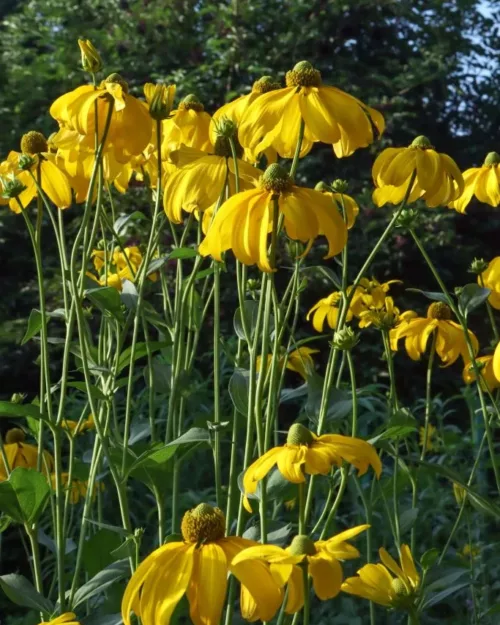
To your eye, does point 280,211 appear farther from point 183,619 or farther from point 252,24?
point 252,24

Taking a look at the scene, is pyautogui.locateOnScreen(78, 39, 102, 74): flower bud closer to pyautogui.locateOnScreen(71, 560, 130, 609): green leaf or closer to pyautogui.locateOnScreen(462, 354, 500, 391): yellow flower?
pyautogui.locateOnScreen(71, 560, 130, 609): green leaf

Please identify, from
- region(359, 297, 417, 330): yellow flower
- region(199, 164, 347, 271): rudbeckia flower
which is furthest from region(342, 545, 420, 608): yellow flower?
region(359, 297, 417, 330): yellow flower

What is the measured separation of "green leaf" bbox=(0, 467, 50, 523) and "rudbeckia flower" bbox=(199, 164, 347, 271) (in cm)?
39

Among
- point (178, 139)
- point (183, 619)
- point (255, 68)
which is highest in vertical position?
point (178, 139)

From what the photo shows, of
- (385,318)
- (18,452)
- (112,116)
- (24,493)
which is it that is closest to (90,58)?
(112,116)

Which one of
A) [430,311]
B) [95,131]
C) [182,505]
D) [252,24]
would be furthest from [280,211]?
[252,24]

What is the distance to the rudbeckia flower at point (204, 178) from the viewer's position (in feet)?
4.62

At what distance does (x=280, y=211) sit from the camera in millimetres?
1193

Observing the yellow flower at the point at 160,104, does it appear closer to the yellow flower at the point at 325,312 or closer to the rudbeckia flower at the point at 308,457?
the rudbeckia flower at the point at 308,457

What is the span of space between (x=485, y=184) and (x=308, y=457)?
3.01 ft

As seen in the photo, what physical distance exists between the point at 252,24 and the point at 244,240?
464cm

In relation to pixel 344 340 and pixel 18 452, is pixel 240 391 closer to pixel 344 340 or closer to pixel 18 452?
pixel 344 340

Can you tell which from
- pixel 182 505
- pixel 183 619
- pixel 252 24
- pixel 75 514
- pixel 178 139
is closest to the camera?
pixel 178 139

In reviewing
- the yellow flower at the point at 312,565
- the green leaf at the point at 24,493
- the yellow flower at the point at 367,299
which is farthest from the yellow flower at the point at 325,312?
the yellow flower at the point at 312,565
